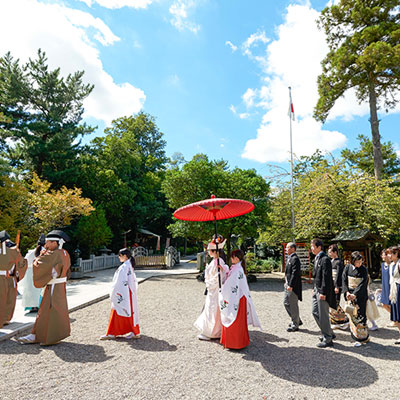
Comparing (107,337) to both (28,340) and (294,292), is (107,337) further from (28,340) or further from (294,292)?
(294,292)

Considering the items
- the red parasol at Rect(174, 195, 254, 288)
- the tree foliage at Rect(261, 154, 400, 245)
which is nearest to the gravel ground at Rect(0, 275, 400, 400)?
the red parasol at Rect(174, 195, 254, 288)

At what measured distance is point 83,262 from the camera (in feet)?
57.4

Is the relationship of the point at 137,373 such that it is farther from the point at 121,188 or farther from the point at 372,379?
the point at 121,188

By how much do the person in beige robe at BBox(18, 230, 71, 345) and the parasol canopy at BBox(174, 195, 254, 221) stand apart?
7.64 ft

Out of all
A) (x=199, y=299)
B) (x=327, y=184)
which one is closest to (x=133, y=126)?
(x=327, y=184)

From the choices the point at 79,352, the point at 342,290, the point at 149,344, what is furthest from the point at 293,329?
the point at 79,352

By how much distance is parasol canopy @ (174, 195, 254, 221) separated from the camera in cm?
546

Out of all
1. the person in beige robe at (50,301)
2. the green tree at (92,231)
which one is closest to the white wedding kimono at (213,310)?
the person in beige robe at (50,301)

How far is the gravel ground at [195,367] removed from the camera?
131 inches

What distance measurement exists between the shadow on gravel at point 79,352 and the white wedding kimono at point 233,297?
1.91 m

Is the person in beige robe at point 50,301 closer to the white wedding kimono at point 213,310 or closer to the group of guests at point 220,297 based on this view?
the group of guests at point 220,297

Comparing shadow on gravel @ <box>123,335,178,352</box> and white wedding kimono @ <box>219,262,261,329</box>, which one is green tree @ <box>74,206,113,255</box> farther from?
white wedding kimono @ <box>219,262,261,329</box>

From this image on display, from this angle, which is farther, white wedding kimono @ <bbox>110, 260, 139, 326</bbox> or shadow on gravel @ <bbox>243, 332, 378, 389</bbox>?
white wedding kimono @ <bbox>110, 260, 139, 326</bbox>

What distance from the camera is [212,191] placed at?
554 inches
